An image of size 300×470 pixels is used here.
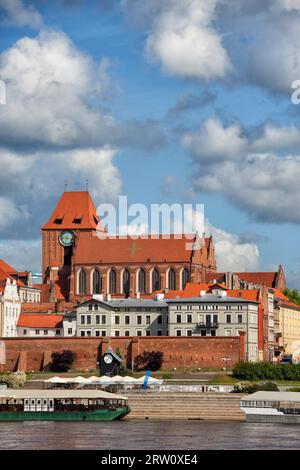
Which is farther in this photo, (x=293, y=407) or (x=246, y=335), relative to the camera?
(x=246, y=335)

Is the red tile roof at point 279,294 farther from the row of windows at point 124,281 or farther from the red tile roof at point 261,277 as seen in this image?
the row of windows at point 124,281

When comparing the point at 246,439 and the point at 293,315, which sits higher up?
the point at 293,315

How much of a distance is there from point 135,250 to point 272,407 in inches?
3170

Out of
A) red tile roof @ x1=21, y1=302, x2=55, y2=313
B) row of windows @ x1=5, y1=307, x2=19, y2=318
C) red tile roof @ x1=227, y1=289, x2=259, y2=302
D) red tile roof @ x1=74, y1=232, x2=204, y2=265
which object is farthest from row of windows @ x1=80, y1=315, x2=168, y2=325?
red tile roof @ x1=74, y1=232, x2=204, y2=265

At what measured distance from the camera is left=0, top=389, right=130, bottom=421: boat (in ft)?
306

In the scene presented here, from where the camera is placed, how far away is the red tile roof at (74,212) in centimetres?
18662

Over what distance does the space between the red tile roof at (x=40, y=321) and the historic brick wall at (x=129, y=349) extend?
29.9ft

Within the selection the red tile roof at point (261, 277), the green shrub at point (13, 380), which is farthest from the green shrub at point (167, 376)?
the red tile roof at point (261, 277)

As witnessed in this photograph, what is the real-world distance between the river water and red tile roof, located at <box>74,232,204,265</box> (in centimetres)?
8072
